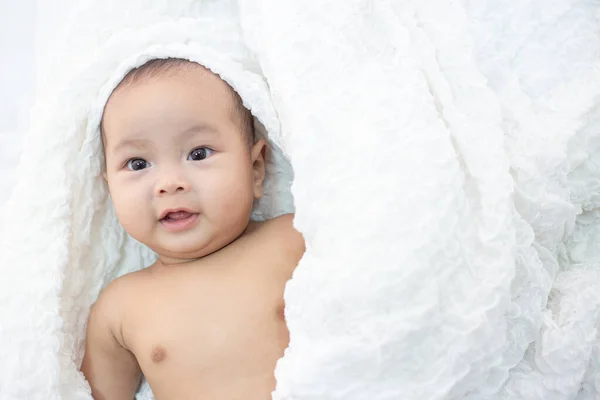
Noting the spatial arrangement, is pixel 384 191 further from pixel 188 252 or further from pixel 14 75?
pixel 14 75

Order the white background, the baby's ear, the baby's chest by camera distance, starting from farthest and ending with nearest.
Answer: the white background → the baby's ear → the baby's chest

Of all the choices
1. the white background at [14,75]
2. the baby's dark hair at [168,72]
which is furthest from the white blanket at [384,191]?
the white background at [14,75]

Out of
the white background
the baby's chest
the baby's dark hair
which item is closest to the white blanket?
the baby's dark hair

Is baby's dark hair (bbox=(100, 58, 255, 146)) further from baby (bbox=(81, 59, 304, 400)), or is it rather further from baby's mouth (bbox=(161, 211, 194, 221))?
baby's mouth (bbox=(161, 211, 194, 221))

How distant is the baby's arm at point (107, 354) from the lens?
→ 1.18 m

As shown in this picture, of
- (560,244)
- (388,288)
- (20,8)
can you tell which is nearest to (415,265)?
(388,288)

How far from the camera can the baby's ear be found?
1.22 meters

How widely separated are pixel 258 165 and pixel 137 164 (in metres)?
0.22

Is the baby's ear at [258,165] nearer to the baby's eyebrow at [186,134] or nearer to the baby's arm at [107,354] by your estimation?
the baby's eyebrow at [186,134]

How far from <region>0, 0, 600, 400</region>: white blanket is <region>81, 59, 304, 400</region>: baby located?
0.05 meters

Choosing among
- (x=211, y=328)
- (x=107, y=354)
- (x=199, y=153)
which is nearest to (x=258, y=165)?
(x=199, y=153)

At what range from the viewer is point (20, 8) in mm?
1578

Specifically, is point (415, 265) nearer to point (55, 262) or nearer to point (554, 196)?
point (554, 196)

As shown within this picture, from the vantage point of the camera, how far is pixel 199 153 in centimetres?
115
